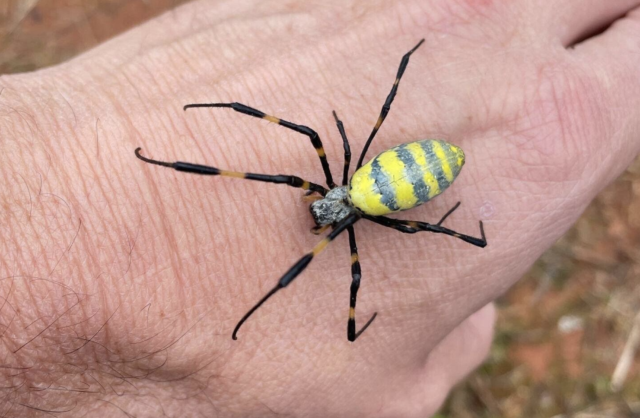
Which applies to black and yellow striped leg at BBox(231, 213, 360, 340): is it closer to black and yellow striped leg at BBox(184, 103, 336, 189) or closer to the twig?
black and yellow striped leg at BBox(184, 103, 336, 189)

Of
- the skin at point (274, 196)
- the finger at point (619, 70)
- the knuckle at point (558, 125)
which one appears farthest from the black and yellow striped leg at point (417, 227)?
the finger at point (619, 70)

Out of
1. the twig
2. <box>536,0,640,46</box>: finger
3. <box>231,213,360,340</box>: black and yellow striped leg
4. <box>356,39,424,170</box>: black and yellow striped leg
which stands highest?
<box>356,39,424,170</box>: black and yellow striped leg

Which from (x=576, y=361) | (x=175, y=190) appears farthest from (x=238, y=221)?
(x=576, y=361)

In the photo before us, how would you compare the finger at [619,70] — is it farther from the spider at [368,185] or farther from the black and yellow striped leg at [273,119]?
the black and yellow striped leg at [273,119]

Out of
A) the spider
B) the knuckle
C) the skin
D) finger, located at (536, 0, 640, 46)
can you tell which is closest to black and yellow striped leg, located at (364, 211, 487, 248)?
the spider

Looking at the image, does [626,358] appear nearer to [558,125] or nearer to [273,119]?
[558,125]

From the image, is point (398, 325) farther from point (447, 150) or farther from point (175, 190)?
point (175, 190)
